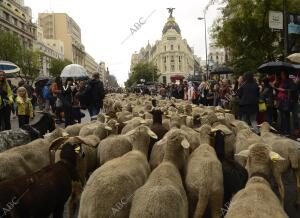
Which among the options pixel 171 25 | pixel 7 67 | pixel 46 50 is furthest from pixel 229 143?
pixel 171 25

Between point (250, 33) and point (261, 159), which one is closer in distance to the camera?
point (261, 159)

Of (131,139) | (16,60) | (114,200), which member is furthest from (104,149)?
(16,60)

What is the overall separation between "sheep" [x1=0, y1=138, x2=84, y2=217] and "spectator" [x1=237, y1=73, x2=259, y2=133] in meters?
6.77

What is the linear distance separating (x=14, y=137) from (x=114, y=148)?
217 cm

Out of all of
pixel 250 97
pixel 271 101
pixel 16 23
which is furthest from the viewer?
pixel 16 23

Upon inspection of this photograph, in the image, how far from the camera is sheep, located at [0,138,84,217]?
418cm

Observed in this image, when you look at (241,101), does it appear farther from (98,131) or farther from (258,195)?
(258,195)

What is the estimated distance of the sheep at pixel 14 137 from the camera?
7.01 metres

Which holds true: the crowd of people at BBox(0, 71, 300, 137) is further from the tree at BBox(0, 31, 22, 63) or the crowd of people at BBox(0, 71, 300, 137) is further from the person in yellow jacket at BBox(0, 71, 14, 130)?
the tree at BBox(0, 31, 22, 63)

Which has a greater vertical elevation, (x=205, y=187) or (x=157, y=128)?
(x=157, y=128)

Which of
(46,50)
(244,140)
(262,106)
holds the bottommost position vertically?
(244,140)

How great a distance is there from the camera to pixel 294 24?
13086mm

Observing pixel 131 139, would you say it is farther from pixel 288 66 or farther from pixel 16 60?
pixel 16 60

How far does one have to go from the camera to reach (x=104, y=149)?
6211mm
